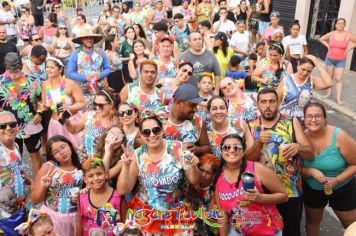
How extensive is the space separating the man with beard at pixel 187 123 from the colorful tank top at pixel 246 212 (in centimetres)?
60

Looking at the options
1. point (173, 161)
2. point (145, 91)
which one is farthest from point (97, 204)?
point (145, 91)

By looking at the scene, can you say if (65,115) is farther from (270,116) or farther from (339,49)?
(339,49)

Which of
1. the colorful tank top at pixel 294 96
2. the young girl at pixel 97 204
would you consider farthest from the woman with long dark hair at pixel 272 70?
the young girl at pixel 97 204

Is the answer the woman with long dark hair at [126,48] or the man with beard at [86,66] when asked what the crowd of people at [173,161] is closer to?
the man with beard at [86,66]

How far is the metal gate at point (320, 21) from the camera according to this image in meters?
11.4

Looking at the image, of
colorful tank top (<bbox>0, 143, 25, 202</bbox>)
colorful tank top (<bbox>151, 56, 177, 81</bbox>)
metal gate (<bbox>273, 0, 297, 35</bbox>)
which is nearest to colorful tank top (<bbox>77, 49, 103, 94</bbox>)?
colorful tank top (<bbox>151, 56, 177, 81</bbox>)

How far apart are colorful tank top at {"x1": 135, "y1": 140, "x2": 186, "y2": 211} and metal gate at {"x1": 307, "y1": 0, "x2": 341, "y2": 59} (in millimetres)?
9628

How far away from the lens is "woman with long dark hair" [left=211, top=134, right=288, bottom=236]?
9.91 feet

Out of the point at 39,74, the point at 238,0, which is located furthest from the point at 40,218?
the point at 238,0

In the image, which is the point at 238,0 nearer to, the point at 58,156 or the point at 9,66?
the point at 9,66

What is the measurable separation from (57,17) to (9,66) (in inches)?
242

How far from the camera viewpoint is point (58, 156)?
3.49 metres

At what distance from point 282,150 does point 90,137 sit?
6.58ft

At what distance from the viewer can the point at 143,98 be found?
467 cm
